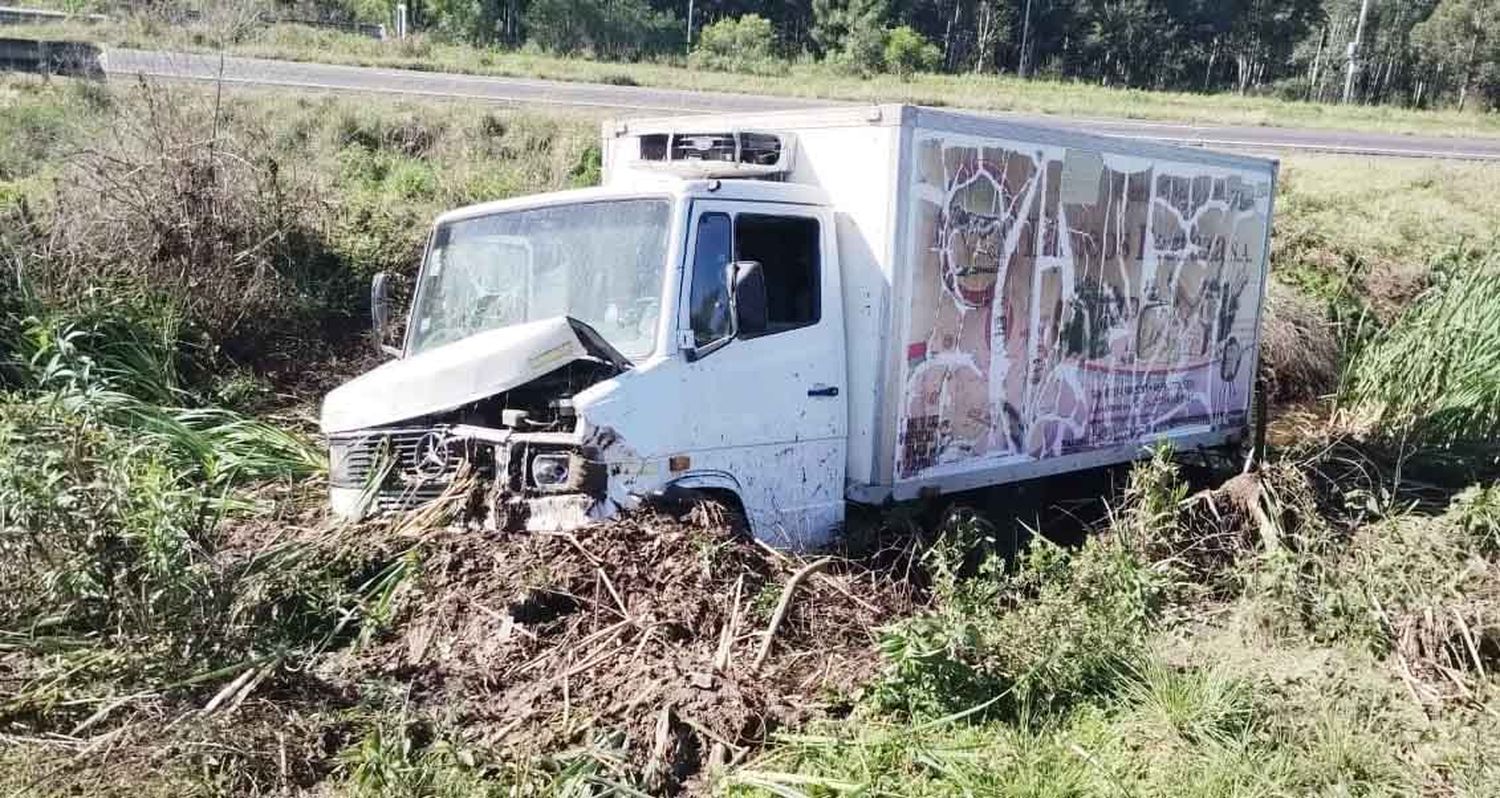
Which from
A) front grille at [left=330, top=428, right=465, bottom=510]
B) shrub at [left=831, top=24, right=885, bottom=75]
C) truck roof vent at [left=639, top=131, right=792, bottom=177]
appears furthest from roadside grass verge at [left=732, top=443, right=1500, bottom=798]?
shrub at [left=831, top=24, right=885, bottom=75]

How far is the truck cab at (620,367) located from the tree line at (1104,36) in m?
35.2

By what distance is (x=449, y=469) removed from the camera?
550 cm

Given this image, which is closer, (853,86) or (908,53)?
(853,86)

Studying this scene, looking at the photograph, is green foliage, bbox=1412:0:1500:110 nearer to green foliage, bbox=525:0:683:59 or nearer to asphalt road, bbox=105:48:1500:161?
asphalt road, bbox=105:48:1500:161

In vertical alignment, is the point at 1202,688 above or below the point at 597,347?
below

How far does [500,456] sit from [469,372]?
404mm

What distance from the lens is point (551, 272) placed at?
237 inches

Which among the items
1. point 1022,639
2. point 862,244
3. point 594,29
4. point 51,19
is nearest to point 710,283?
point 862,244

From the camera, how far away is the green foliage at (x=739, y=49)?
36312 mm

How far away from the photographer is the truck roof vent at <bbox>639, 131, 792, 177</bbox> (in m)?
6.59

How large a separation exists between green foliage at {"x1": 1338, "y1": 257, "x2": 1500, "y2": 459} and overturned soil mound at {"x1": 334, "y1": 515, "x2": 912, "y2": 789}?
6402 millimetres

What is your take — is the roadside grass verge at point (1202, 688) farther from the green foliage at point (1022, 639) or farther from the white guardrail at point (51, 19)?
the white guardrail at point (51, 19)

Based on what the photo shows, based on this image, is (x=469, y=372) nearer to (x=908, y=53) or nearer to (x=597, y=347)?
(x=597, y=347)

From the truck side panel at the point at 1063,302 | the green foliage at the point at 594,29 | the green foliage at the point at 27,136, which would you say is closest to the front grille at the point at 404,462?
the truck side panel at the point at 1063,302
